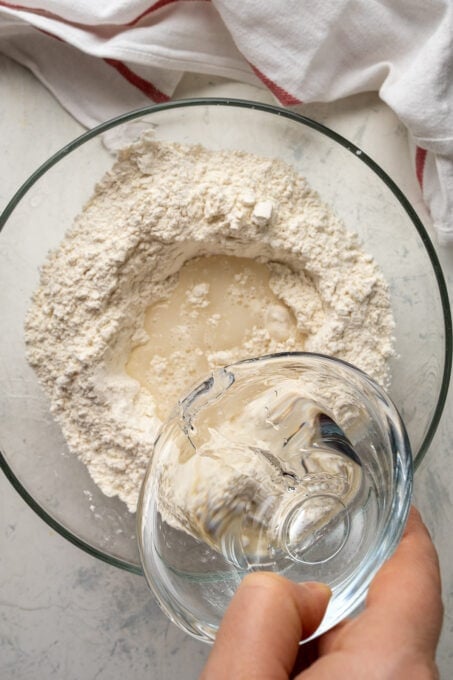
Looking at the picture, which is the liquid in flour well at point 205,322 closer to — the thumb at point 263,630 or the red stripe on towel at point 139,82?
the red stripe on towel at point 139,82

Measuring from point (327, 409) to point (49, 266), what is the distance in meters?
0.36

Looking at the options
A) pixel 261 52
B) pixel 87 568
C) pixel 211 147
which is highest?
pixel 261 52

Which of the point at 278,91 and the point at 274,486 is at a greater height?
the point at 278,91

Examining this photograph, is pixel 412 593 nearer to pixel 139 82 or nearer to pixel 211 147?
pixel 211 147

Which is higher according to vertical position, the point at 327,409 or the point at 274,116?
the point at 274,116

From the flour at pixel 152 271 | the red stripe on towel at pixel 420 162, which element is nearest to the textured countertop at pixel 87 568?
the red stripe on towel at pixel 420 162

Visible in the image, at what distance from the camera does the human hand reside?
513mm

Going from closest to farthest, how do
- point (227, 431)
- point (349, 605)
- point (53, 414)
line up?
point (349, 605), point (227, 431), point (53, 414)

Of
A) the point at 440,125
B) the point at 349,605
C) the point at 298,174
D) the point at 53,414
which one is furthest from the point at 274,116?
the point at 349,605

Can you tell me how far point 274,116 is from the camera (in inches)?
32.7

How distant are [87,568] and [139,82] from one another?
625mm

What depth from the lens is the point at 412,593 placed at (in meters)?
0.58

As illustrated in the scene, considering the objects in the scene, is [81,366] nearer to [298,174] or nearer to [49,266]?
Answer: [49,266]

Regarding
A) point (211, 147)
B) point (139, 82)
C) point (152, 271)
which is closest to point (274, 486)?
point (152, 271)
